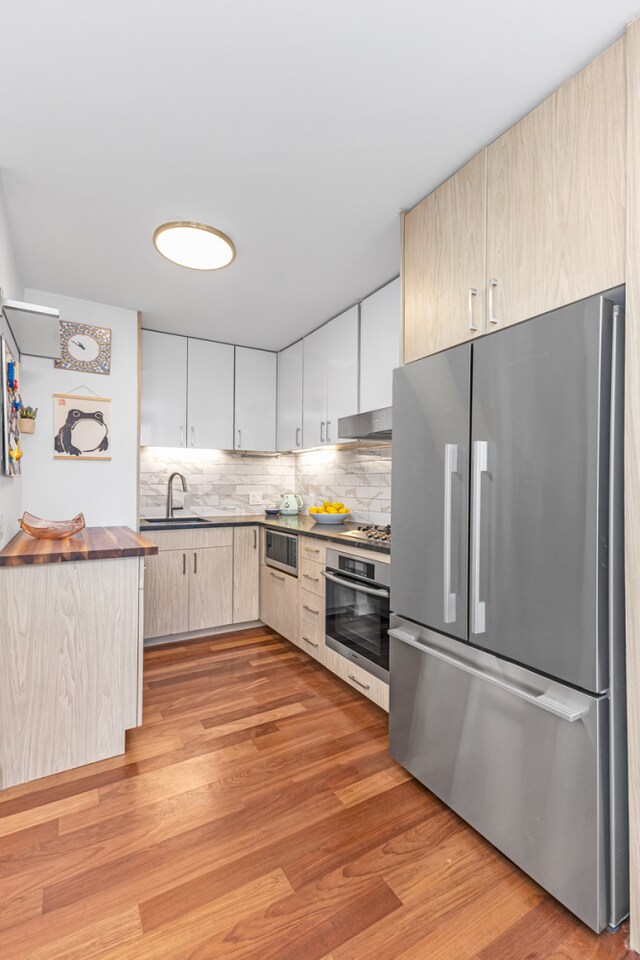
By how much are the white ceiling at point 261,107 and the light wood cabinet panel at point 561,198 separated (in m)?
0.09

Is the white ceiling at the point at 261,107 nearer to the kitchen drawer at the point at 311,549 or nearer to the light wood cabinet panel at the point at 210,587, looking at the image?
the kitchen drawer at the point at 311,549

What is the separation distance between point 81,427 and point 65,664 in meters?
1.70

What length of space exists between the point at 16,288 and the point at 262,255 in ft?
4.62

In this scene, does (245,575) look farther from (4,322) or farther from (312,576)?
(4,322)

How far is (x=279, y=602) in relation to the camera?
135 inches

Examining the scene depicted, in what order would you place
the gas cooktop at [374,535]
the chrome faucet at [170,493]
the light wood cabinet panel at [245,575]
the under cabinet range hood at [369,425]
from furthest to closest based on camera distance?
the chrome faucet at [170,493]
the light wood cabinet panel at [245,575]
the gas cooktop at [374,535]
the under cabinet range hood at [369,425]

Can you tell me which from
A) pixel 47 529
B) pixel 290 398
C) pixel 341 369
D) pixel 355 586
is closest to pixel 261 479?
pixel 290 398

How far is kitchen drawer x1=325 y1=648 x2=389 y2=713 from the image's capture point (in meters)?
2.30

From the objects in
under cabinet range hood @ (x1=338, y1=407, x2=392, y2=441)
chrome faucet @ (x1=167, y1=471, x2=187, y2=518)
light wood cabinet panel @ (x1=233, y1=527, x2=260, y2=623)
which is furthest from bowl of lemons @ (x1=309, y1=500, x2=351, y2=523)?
chrome faucet @ (x1=167, y1=471, x2=187, y2=518)

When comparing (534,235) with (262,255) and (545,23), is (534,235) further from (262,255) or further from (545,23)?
(262,255)

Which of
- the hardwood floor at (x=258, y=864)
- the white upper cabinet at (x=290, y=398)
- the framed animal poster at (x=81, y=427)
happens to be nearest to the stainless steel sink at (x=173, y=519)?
the framed animal poster at (x=81, y=427)

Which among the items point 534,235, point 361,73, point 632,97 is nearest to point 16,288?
point 361,73

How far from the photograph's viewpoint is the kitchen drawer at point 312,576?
2889mm

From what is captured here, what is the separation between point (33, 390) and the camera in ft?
9.71
